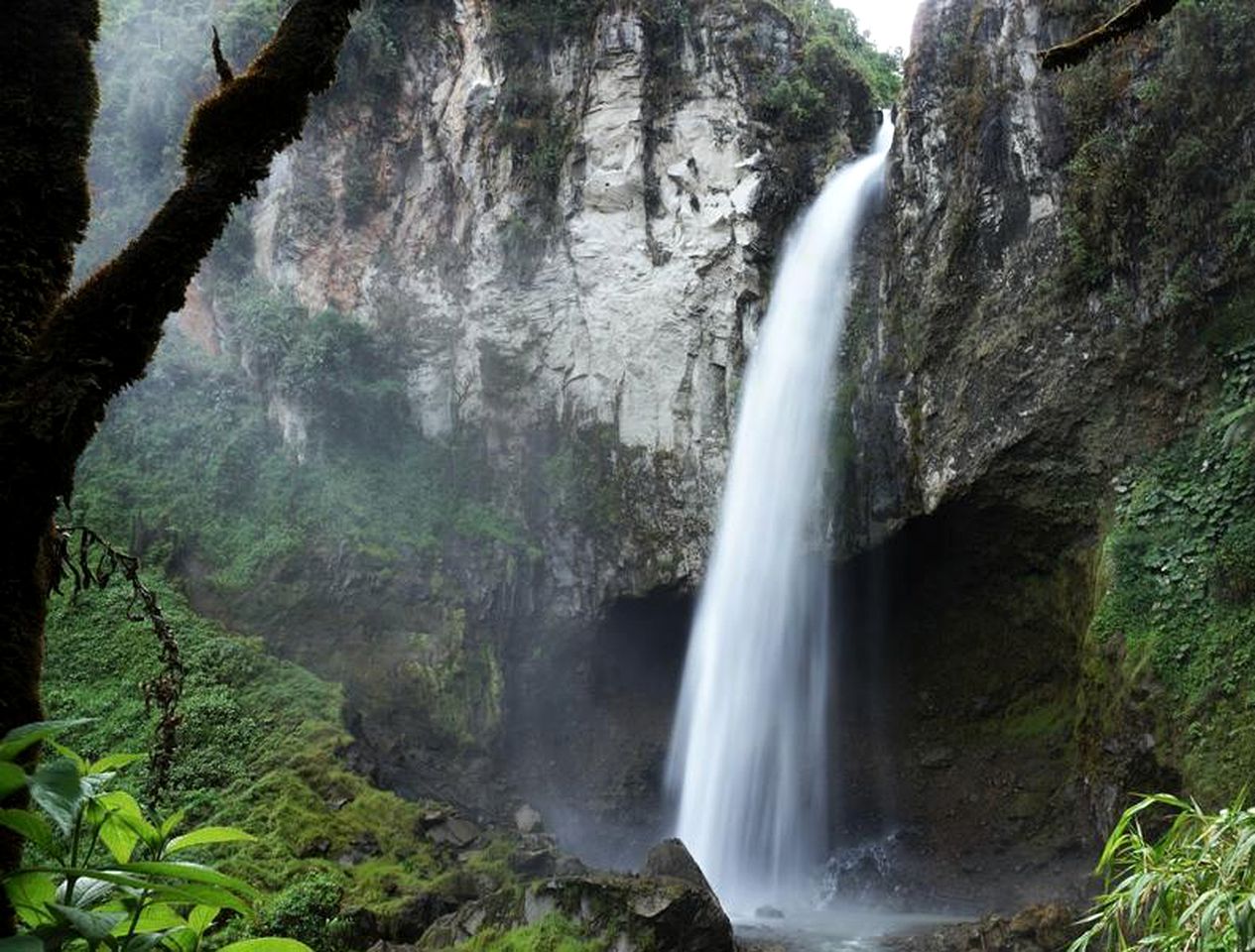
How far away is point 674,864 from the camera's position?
10.4m

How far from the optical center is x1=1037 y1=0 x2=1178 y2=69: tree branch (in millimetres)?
A: 2771

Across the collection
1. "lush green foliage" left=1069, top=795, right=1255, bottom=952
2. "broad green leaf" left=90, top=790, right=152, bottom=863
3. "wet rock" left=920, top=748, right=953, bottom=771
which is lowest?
"wet rock" left=920, top=748, right=953, bottom=771

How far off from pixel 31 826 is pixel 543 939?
7.72m

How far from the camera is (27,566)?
200 cm

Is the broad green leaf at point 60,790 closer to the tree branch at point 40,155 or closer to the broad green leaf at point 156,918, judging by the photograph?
A: the broad green leaf at point 156,918

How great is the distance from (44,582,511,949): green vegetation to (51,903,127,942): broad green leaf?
7855 mm

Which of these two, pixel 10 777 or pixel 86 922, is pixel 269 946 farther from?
pixel 10 777

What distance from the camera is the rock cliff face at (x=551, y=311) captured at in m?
16.0

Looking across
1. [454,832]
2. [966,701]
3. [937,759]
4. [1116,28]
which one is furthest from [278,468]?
[1116,28]

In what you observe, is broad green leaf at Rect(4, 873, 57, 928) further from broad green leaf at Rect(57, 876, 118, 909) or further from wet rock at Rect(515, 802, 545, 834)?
wet rock at Rect(515, 802, 545, 834)

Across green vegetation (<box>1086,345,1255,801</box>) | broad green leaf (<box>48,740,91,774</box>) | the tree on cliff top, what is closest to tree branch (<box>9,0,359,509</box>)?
the tree on cliff top

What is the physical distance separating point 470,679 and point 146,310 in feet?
45.7

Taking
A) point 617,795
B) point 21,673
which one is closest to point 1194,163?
point 617,795

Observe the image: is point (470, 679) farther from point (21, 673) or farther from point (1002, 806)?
point (21, 673)
